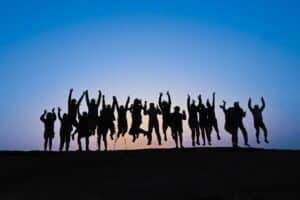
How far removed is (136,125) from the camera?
2175cm

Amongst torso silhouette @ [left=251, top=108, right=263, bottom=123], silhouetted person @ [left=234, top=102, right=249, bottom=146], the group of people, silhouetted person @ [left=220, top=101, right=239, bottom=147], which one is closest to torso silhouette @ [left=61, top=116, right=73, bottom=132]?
the group of people

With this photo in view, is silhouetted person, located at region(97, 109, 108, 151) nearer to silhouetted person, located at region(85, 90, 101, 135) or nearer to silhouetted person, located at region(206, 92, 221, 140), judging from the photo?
silhouetted person, located at region(85, 90, 101, 135)

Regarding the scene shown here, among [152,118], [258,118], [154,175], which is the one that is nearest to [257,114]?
[258,118]

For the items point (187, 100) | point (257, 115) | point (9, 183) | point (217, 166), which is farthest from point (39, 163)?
point (257, 115)

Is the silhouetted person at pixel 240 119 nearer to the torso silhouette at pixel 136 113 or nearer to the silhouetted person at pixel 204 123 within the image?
the silhouetted person at pixel 204 123

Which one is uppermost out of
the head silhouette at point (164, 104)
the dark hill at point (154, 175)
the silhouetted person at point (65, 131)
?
the head silhouette at point (164, 104)

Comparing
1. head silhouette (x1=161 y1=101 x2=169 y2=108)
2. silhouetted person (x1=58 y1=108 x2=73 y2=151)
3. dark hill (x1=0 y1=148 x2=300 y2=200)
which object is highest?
head silhouette (x1=161 y1=101 x2=169 y2=108)

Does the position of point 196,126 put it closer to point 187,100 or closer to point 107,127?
point 187,100

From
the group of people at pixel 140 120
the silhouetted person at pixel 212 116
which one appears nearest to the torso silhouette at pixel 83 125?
the group of people at pixel 140 120

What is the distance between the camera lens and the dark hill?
1302 centimetres

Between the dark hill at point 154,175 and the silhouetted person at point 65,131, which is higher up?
the silhouetted person at point 65,131

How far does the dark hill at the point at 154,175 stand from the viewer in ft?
42.7

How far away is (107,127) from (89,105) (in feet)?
4.15

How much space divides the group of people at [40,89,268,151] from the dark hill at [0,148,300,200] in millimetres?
2694
